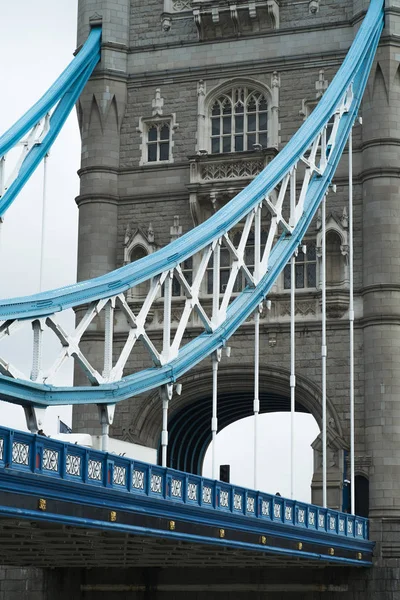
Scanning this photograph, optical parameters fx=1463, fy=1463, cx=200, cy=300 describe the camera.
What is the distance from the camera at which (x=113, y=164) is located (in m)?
45.8

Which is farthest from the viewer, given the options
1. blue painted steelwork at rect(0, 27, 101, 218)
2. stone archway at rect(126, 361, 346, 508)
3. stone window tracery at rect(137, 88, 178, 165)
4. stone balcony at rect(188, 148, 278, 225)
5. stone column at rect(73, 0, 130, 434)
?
stone window tracery at rect(137, 88, 178, 165)

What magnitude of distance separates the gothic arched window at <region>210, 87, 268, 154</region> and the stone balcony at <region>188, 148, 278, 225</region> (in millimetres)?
691

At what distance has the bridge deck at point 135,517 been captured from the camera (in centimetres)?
2188

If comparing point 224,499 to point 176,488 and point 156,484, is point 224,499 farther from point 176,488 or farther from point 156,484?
point 156,484

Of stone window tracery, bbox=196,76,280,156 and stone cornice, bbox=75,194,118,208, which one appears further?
stone cornice, bbox=75,194,118,208

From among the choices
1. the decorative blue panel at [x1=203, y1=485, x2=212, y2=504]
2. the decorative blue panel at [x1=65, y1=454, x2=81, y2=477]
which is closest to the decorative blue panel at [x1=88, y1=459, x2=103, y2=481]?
the decorative blue panel at [x1=65, y1=454, x2=81, y2=477]

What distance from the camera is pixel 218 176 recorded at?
4450 centimetres

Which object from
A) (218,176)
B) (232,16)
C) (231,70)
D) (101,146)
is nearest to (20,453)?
(218,176)

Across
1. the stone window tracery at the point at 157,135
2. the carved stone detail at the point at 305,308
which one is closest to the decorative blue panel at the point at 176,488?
the carved stone detail at the point at 305,308

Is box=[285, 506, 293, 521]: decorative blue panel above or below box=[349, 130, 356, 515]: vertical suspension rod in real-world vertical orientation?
below

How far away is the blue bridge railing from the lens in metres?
21.7

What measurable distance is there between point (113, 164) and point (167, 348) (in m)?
17.7

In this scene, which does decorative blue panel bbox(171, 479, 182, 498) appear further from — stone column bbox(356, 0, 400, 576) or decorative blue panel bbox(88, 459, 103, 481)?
stone column bbox(356, 0, 400, 576)

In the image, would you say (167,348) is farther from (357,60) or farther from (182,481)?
(357,60)
